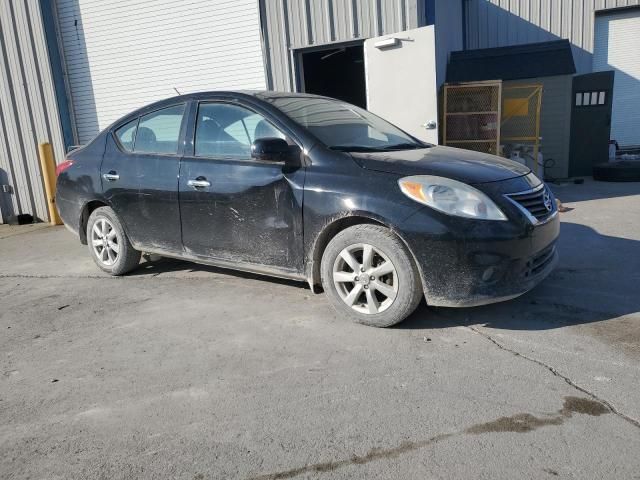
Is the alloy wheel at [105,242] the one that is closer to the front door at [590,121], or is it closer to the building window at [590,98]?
the front door at [590,121]

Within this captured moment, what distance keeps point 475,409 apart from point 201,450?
1.29 meters

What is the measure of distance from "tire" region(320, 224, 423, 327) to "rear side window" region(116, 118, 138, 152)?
2.37m

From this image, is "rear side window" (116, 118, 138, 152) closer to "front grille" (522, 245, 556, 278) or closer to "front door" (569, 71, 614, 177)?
"front grille" (522, 245, 556, 278)

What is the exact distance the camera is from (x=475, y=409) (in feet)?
8.48

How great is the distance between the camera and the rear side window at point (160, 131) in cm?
459

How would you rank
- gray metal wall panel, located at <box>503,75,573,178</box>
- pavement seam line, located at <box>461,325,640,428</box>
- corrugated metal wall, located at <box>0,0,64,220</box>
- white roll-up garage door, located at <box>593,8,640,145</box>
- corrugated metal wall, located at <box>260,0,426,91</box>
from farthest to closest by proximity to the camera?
white roll-up garage door, located at <box>593,8,640,145</box> < gray metal wall panel, located at <box>503,75,573,178</box> < corrugated metal wall, located at <box>0,0,64,220</box> < corrugated metal wall, located at <box>260,0,426,91</box> < pavement seam line, located at <box>461,325,640,428</box>

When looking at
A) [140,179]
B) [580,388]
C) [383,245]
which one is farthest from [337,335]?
→ [140,179]

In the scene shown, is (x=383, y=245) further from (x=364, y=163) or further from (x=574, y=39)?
(x=574, y=39)

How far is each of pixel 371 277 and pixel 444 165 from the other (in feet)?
2.93

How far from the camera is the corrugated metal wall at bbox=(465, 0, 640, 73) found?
12.1 metres

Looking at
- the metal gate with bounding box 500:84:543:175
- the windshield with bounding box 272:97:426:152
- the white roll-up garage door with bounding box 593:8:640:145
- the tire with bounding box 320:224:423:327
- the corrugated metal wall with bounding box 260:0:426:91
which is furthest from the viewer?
the white roll-up garage door with bounding box 593:8:640:145

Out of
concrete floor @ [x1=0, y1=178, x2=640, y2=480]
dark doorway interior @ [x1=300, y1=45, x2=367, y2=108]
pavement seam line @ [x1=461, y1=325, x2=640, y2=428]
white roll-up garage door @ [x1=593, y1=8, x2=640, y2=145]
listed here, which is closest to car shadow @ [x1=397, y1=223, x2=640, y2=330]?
concrete floor @ [x1=0, y1=178, x2=640, y2=480]

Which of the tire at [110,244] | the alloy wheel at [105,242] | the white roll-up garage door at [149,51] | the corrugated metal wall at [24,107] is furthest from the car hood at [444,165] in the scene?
the corrugated metal wall at [24,107]

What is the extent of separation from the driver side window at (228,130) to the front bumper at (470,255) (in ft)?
4.41
